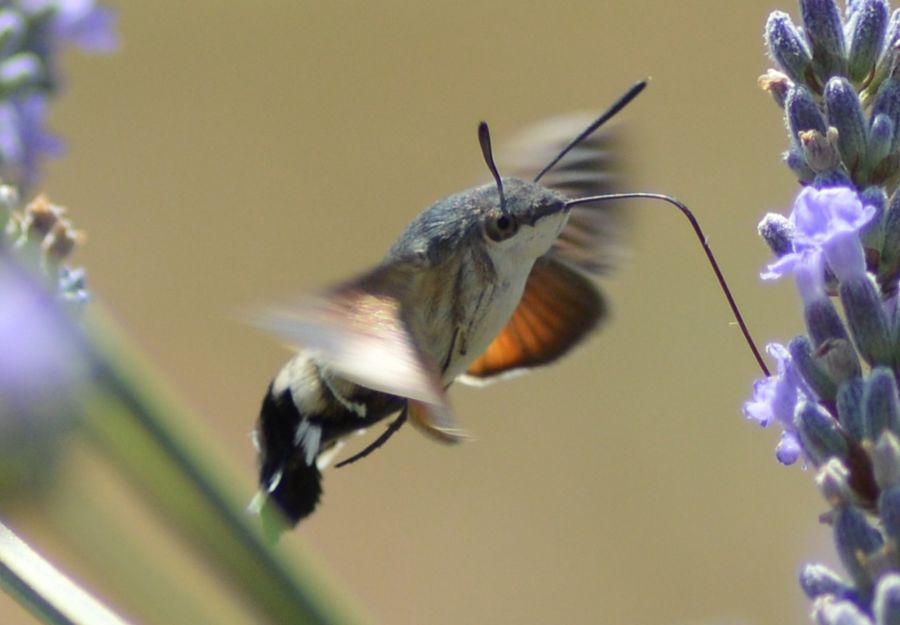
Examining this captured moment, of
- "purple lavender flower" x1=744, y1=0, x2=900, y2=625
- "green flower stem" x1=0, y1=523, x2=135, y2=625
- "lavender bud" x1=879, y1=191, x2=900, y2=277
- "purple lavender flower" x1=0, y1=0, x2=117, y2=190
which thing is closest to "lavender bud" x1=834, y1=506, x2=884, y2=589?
"purple lavender flower" x1=744, y1=0, x2=900, y2=625

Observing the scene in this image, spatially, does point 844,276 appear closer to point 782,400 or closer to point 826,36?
point 782,400

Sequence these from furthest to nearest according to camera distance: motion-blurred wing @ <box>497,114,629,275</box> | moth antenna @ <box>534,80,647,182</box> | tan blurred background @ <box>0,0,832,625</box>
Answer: tan blurred background @ <box>0,0,832,625</box>, motion-blurred wing @ <box>497,114,629,275</box>, moth antenna @ <box>534,80,647,182</box>

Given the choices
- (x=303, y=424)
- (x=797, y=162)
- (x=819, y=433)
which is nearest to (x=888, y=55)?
(x=797, y=162)

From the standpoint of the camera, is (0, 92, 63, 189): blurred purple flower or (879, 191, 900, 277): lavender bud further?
(0, 92, 63, 189): blurred purple flower

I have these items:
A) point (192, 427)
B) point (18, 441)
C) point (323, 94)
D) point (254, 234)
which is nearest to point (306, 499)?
point (192, 427)

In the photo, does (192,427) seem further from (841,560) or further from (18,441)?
(841,560)

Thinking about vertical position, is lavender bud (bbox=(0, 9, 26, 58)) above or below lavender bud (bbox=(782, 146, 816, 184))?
above

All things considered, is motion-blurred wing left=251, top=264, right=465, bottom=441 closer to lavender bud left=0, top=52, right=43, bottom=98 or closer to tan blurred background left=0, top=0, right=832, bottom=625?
lavender bud left=0, top=52, right=43, bottom=98
